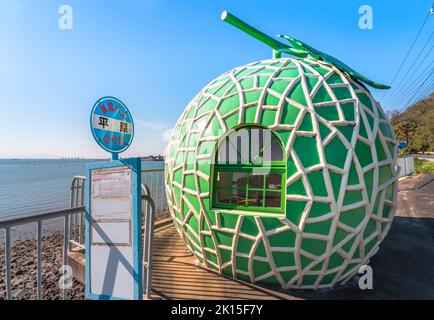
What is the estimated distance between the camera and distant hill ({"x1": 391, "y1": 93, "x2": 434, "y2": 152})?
54.3 metres

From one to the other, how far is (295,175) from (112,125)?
322 centimetres

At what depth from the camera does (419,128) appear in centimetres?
5809

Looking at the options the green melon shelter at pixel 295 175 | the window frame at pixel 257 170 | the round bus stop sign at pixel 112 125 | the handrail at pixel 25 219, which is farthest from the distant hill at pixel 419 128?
the handrail at pixel 25 219

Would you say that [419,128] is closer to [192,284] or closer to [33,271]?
[192,284]

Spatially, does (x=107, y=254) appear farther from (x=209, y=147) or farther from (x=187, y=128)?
(x=187, y=128)

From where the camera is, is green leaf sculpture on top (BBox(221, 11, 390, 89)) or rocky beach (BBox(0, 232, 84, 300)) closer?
green leaf sculpture on top (BBox(221, 11, 390, 89))

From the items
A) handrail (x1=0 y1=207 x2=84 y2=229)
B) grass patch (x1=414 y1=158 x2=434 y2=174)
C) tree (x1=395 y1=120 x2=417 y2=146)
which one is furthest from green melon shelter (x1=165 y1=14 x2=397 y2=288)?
tree (x1=395 y1=120 x2=417 y2=146)

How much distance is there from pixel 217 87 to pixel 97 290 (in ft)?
15.1

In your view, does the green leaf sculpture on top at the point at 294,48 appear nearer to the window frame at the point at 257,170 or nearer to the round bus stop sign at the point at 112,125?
the window frame at the point at 257,170

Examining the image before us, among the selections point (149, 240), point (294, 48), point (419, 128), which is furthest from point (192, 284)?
point (419, 128)

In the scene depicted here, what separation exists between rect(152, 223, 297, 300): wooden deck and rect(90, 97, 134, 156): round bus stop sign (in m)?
2.93

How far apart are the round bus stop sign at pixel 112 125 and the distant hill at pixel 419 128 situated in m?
63.4

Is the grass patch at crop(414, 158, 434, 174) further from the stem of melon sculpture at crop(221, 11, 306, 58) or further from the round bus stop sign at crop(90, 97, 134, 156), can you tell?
the round bus stop sign at crop(90, 97, 134, 156)

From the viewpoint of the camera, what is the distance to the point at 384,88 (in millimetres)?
6605
